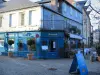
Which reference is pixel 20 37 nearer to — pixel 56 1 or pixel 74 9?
pixel 56 1

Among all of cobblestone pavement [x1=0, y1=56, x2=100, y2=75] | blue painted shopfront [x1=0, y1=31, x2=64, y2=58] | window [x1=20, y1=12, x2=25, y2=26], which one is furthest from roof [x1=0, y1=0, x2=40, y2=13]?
cobblestone pavement [x1=0, y1=56, x2=100, y2=75]

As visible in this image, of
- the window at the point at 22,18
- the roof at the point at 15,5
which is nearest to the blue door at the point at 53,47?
the window at the point at 22,18

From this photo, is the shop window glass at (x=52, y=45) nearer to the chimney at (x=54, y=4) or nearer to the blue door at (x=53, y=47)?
the blue door at (x=53, y=47)

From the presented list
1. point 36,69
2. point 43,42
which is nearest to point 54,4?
point 43,42

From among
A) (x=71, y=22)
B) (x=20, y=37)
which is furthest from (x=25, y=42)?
(x=71, y=22)

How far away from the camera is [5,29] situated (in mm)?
29562

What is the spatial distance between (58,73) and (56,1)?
19.0 m

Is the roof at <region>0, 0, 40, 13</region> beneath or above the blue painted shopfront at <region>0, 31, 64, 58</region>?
above

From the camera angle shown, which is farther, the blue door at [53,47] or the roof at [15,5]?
the roof at [15,5]

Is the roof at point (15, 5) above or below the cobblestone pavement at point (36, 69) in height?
above

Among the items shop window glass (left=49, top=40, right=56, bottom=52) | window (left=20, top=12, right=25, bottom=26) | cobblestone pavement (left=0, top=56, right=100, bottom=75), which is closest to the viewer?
cobblestone pavement (left=0, top=56, right=100, bottom=75)

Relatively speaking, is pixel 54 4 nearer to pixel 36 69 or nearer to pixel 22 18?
pixel 22 18

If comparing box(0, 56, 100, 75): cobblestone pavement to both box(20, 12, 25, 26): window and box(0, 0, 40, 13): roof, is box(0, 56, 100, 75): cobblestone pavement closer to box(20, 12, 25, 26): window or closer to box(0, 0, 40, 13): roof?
box(20, 12, 25, 26): window

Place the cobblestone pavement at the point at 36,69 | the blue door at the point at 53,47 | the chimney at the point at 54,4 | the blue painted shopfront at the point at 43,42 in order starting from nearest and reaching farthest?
the cobblestone pavement at the point at 36,69 < the blue painted shopfront at the point at 43,42 < the blue door at the point at 53,47 < the chimney at the point at 54,4
